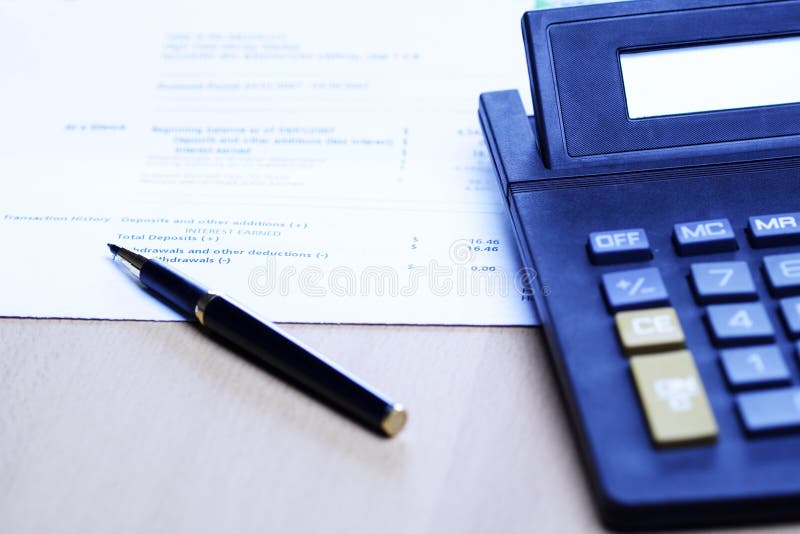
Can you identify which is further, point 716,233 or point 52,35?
point 52,35

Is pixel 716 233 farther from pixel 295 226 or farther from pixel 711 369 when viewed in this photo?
pixel 295 226

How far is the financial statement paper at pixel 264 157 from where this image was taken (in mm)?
396

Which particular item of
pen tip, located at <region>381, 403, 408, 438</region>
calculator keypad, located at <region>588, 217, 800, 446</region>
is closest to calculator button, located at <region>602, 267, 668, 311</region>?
calculator keypad, located at <region>588, 217, 800, 446</region>

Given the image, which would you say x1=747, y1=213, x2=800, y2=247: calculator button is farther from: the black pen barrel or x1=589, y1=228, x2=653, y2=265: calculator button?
the black pen barrel

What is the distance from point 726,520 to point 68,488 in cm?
26

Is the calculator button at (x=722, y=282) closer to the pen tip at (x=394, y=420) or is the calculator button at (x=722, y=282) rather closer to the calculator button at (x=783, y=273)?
the calculator button at (x=783, y=273)

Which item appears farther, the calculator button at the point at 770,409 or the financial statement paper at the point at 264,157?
the financial statement paper at the point at 264,157

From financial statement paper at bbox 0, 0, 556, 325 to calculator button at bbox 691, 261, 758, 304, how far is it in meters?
0.09

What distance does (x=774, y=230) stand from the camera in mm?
350

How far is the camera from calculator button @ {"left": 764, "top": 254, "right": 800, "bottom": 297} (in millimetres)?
329

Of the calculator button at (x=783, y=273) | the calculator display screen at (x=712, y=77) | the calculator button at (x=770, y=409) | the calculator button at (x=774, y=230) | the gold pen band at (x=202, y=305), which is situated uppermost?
the calculator display screen at (x=712, y=77)

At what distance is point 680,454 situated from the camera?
0.93ft

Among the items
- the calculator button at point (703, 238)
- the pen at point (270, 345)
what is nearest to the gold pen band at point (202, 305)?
the pen at point (270, 345)

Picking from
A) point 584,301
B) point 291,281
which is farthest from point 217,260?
point 584,301
